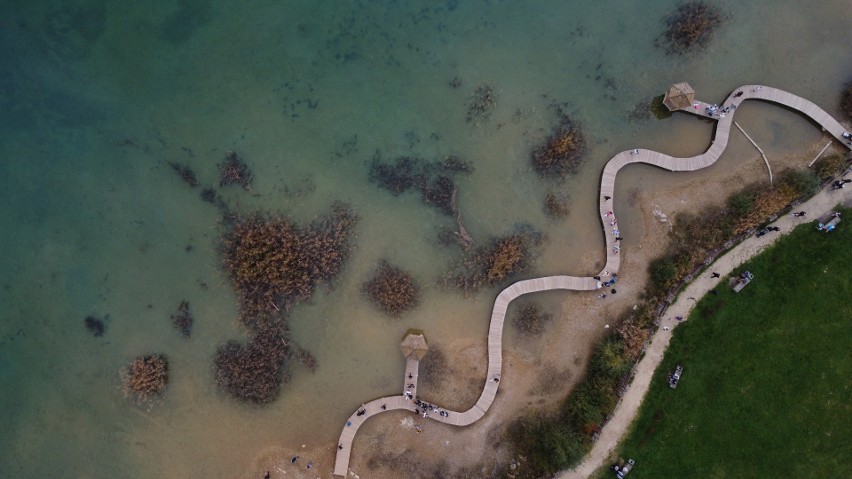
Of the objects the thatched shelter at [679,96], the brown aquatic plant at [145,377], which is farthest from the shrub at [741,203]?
the brown aquatic plant at [145,377]

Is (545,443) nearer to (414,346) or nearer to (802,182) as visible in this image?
(414,346)

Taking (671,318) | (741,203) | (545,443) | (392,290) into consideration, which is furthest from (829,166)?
(392,290)

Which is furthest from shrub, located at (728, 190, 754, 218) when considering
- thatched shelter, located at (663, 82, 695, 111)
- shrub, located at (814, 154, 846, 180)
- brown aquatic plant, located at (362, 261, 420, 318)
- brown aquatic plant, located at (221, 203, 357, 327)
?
brown aquatic plant, located at (221, 203, 357, 327)

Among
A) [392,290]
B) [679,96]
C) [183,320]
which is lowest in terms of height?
[392,290]

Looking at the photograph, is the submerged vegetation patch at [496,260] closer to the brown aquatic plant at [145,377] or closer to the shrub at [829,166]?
the shrub at [829,166]

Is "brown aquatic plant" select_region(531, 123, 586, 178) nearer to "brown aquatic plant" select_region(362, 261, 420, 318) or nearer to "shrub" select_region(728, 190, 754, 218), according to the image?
"shrub" select_region(728, 190, 754, 218)

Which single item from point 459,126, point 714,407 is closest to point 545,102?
point 459,126

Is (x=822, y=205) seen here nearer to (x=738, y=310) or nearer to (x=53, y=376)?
(x=738, y=310)
